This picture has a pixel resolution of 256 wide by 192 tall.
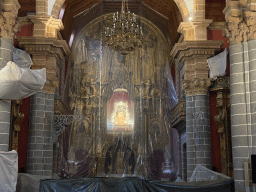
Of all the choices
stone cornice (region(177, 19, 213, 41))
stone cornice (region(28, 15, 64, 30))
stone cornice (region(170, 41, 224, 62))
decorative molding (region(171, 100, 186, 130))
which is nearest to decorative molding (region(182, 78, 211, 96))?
stone cornice (region(170, 41, 224, 62))

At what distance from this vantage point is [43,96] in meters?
13.9

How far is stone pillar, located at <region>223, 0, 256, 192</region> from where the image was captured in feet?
28.0

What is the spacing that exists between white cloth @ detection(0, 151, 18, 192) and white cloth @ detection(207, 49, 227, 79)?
807 centimetres

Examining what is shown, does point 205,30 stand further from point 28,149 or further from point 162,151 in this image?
point 28,149

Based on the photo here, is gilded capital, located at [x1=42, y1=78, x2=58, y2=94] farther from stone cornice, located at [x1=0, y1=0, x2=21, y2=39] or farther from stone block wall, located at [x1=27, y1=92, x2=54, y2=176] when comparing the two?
stone cornice, located at [x1=0, y1=0, x2=21, y2=39]

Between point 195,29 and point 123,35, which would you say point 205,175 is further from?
point 195,29

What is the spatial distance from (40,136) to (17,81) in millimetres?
4950

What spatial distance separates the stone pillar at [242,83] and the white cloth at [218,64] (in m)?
4.21

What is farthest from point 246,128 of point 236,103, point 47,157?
point 47,157

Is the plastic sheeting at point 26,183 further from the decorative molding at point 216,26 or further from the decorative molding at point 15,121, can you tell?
the decorative molding at point 216,26

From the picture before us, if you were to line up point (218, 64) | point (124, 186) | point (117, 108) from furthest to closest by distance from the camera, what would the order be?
point (117, 108) < point (218, 64) < point (124, 186)

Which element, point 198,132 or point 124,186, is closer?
point 124,186

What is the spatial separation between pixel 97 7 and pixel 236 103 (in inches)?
475

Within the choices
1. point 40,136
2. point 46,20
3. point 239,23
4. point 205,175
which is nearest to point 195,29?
point 239,23
